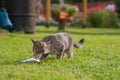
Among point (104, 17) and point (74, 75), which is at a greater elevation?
point (74, 75)

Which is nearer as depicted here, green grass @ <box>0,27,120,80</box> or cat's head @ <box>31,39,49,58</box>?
green grass @ <box>0,27,120,80</box>

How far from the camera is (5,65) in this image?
6938 mm

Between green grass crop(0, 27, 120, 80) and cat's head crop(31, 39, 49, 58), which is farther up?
cat's head crop(31, 39, 49, 58)

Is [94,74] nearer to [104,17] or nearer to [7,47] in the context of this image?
[7,47]

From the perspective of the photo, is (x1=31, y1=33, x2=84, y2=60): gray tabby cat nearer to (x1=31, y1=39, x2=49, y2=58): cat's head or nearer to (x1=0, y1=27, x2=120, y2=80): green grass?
(x1=31, y1=39, x2=49, y2=58): cat's head

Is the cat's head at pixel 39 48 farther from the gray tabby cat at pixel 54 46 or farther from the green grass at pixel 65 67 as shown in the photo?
the green grass at pixel 65 67

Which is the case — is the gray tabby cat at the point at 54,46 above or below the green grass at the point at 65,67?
above

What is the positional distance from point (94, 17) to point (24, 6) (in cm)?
1146

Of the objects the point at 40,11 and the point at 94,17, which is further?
the point at 40,11

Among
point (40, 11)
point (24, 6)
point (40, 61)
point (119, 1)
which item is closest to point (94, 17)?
point (119, 1)

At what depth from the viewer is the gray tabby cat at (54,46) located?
6.96 m

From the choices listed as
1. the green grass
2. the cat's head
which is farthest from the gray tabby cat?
the green grass

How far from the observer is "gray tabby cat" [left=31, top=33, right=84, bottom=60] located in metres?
6.96

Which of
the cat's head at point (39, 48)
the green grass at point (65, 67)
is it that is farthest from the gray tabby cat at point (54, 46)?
the green grass at point (65, 67)
